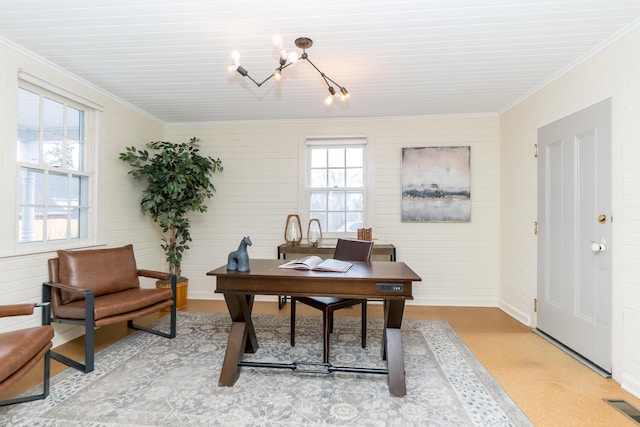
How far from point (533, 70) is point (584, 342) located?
2398 millimetres

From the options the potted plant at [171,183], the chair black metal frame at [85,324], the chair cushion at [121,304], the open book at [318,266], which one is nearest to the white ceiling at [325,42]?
the potted plant at [171,183]

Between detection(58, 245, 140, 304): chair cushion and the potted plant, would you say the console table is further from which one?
detection(58, 245, 140, 304): chair cushion

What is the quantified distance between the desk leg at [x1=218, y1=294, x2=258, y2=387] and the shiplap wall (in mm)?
2097

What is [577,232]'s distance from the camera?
2748mm

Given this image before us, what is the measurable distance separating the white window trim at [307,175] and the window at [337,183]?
0.6 inches

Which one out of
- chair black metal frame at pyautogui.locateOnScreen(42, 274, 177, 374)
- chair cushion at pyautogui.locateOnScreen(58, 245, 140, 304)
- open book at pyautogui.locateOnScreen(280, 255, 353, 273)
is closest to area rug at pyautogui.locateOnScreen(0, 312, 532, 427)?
chair black metal frame at pyautogui.locateOnScreen(42, 274, 177, 374)

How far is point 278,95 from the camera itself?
362 centimetres

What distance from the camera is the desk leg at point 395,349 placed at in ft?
7.05

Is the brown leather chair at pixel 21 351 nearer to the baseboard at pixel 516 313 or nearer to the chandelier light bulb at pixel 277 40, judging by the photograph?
the chandelier light bulb at pixel 277 40

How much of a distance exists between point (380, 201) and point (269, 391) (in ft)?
9.28

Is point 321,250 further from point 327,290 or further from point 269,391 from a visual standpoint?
point 269,391

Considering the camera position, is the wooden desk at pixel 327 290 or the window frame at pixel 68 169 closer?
the wooden desk at pixel 327 290

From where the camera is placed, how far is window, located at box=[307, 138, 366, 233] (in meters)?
4.46

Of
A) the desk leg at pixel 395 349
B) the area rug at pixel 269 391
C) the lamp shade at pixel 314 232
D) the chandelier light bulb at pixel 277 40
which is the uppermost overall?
the chandelier light bulb at pixel 277 40
